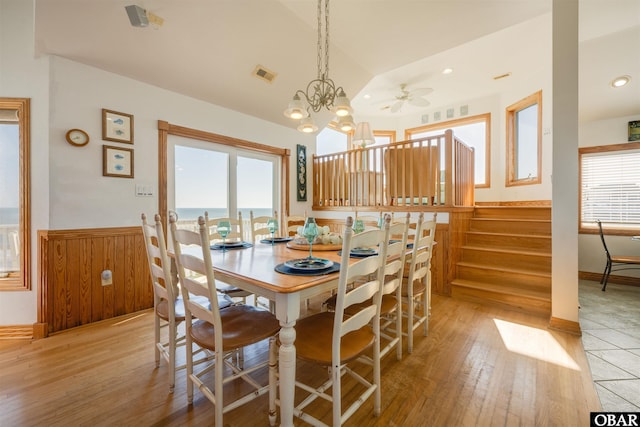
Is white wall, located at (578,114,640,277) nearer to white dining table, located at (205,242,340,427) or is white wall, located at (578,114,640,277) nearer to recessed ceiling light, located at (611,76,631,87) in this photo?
recessed ceiling light, located at (611,76,631,87)

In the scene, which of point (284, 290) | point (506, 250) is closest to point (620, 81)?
point (506, 250)

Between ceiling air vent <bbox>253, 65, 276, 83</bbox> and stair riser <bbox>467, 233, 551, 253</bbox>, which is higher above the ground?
ceiling air vent <bbox>253, 65, 276, 83</bbox>

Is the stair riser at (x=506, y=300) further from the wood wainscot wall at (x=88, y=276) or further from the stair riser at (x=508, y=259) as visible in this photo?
the wood wainscot wall at (x=88, y=276)

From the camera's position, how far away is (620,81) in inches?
134

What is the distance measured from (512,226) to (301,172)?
3344 mm

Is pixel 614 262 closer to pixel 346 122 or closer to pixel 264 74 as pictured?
pixel 346 122

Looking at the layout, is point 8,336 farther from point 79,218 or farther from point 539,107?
point 539,107

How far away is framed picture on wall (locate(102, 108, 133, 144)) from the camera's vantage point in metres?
2.56

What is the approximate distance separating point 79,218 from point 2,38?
5.62 feet

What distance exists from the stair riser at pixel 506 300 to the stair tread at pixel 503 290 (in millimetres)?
35

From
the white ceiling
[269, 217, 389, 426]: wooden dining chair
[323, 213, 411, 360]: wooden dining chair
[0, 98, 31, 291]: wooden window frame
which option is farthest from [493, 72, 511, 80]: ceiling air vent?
[0, 98, 31, 291]: wooden window frame

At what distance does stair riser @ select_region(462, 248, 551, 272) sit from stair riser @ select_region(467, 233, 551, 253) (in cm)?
22

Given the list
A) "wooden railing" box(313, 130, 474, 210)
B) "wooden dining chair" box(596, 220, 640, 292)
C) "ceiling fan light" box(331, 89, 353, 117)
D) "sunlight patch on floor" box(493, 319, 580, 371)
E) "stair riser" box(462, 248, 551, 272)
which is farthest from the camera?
"wooden railing" box(313, 130, 474, 210)

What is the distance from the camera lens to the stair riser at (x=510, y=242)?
3238 mm
